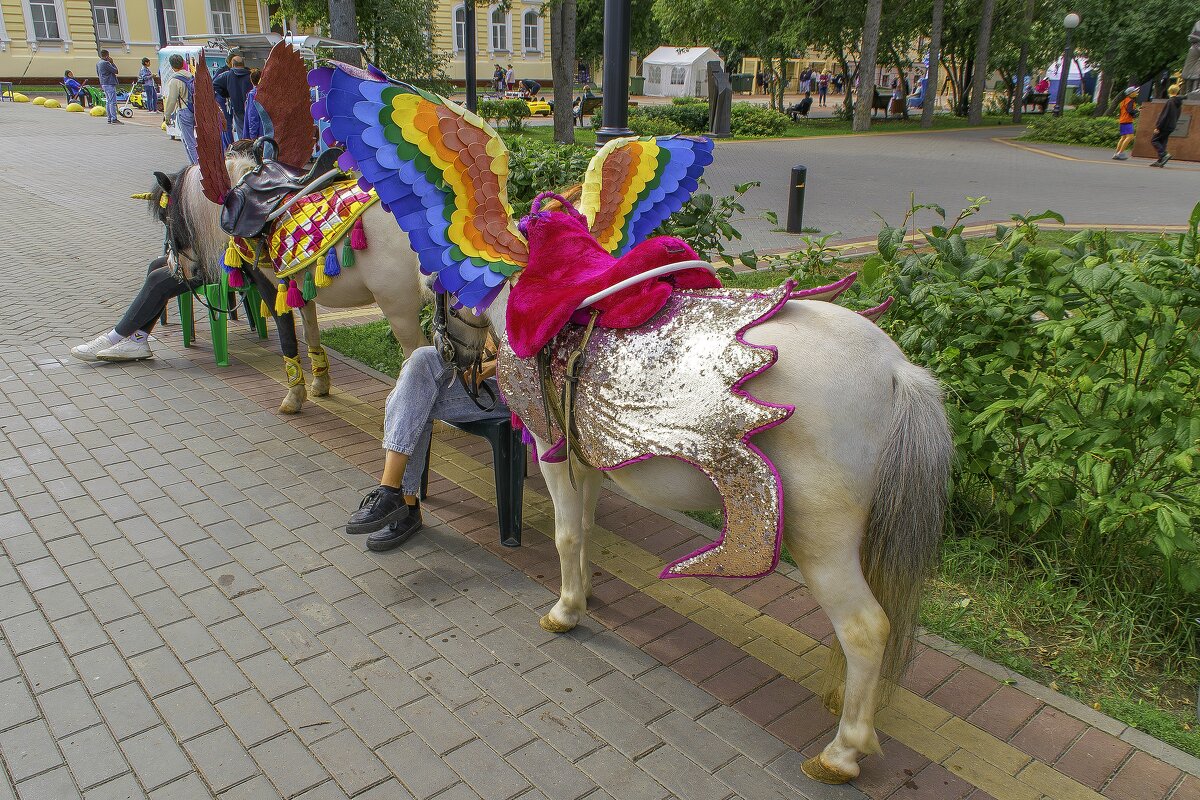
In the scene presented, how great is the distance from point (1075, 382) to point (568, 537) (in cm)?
218

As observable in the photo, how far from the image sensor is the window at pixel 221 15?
36.8 metres

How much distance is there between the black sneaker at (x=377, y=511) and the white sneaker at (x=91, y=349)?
3.73 metres

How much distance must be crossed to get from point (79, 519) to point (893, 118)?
32990mm

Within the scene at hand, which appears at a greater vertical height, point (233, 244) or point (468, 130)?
point (468, 130)

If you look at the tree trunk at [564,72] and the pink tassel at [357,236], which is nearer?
the pink tassel at [357,236]

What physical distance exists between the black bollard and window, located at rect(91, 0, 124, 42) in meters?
34.9

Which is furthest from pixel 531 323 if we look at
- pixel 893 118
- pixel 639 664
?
pixel 893 118

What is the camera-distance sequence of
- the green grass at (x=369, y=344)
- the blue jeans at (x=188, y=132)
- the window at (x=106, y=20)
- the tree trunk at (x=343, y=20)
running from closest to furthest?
the green grass at (x=369, y=344), the blue jeans at (x=188, y=132), the tree trunk at (x=343, y=20), the window at (x=106, y=20)

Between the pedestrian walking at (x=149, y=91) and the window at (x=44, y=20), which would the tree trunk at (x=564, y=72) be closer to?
the pedestrian walking at (x=149, y=91)

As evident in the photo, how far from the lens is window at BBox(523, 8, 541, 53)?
43.6 m

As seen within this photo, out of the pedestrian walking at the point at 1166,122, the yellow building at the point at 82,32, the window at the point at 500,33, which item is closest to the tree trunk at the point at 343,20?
the pedestrian walking at the point at 1166,122

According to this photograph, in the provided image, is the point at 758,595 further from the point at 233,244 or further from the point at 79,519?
the point at 233,244

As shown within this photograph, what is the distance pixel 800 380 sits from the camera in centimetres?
249

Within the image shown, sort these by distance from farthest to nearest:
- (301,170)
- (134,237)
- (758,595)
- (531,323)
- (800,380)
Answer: (134,237) < (301,170) < (758,595) < (531,323) < (800,380)
